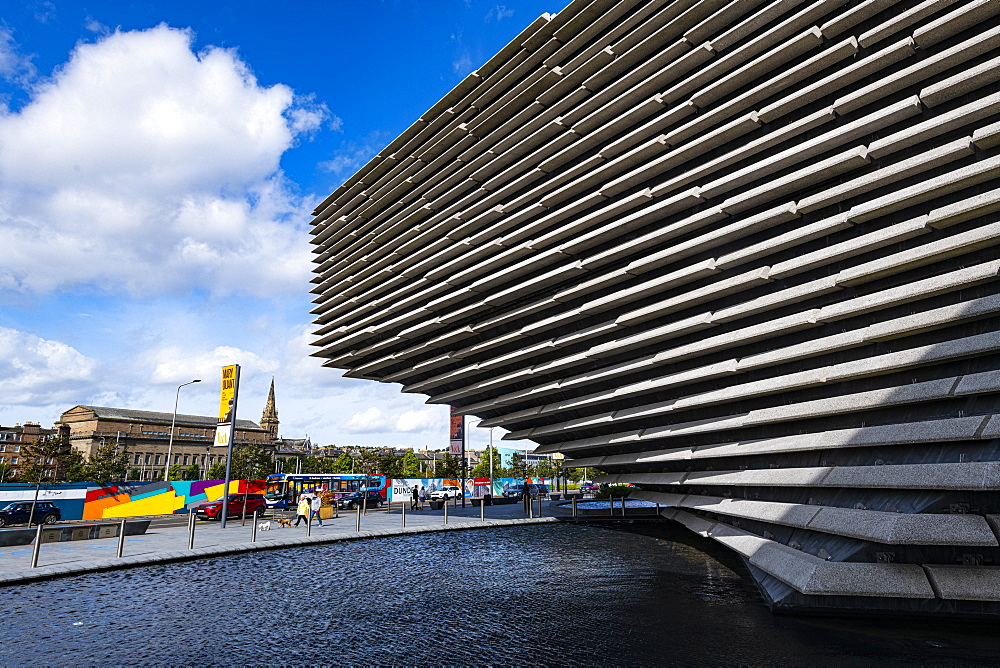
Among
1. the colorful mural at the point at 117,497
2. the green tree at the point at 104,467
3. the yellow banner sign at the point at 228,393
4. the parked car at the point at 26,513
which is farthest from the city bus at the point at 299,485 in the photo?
the green tree at the point at 104,467

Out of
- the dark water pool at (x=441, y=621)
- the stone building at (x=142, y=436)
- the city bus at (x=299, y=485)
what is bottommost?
the dark water pool at (x=441, y=621)

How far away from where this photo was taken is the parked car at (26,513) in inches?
1147

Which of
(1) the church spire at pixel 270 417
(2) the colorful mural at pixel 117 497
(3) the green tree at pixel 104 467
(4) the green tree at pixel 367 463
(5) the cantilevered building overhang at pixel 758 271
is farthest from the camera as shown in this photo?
(1) the church spire at pixel 270 417

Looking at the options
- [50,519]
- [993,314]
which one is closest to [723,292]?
[993,314]

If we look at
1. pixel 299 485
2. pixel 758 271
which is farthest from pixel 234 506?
pixel 758 271

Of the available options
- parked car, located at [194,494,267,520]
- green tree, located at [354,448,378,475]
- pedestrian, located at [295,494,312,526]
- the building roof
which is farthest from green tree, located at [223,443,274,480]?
pedestrian, located at [295,494,312,526]

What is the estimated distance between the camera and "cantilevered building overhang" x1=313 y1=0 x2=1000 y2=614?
10422 millimetres

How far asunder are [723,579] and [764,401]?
4375 mm

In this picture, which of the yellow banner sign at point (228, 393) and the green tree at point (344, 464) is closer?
the yellow banner sign at point (228, 393)

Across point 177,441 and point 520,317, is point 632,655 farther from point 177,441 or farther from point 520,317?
point 177,441

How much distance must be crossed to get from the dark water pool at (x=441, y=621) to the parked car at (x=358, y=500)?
25.9 meters

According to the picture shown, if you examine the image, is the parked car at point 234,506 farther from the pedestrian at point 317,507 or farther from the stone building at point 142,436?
the stone building at point 142,436

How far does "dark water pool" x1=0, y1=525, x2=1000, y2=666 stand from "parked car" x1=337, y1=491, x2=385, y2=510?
25866 millimetres

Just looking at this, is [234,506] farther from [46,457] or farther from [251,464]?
[251,464]
